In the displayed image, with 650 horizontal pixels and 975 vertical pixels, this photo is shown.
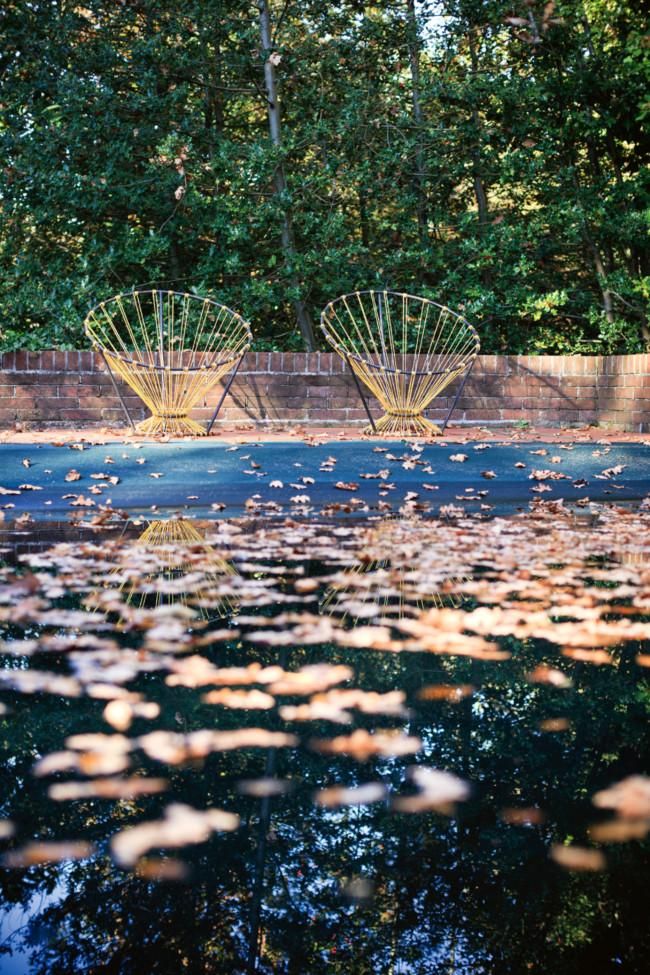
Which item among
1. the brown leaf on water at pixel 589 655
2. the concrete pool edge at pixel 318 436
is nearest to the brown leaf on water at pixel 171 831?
the brown leaf on water at pixel 589 655

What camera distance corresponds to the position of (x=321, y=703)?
6.54ft

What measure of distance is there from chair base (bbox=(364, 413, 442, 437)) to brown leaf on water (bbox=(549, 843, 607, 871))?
638cm

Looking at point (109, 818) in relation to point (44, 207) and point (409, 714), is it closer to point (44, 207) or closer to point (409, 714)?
point (409, 714)

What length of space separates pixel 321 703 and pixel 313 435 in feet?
18.9

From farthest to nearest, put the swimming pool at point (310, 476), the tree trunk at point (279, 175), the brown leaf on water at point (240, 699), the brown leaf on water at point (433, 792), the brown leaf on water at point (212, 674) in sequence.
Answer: the tree trunk at point (279, 175) → the swimming pool at point (310, 476) → the brown leaf on water at point (212, 674) → the brown leaf on water at point (240, 699) → the brown leaf on water at point (433, 792)

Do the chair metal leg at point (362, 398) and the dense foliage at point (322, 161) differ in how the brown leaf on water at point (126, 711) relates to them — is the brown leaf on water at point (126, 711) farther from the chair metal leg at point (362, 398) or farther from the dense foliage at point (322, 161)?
the dense foliage at point (322, 161)

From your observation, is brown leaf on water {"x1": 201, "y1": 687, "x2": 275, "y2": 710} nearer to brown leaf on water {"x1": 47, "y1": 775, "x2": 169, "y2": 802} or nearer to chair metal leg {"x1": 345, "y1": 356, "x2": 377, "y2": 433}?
brown leaf on water {"x1": 47, "y1": 775, "x2": 169, "y2": 802}

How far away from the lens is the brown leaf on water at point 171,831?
1347 millimetres

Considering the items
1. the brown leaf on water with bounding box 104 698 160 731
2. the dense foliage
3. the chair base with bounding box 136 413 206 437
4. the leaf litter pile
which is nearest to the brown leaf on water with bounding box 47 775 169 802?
the leaf litter pile

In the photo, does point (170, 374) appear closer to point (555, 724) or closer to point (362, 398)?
point (362, 398)

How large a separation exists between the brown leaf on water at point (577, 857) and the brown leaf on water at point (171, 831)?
451 mm

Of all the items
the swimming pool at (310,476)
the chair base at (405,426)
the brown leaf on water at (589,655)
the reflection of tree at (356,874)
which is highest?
the chair base at (405,426)

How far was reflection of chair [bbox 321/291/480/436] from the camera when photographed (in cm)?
786

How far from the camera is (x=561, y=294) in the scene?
975cm
